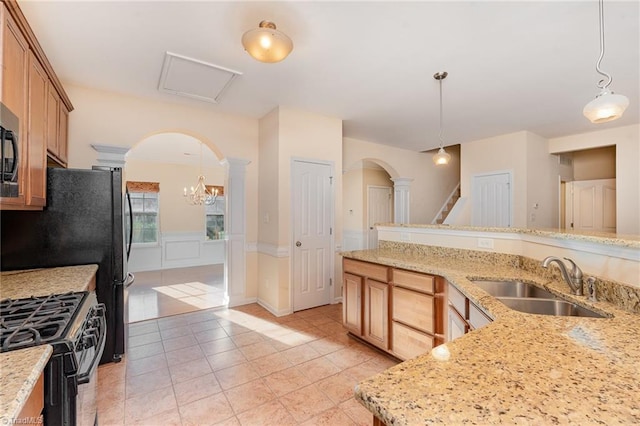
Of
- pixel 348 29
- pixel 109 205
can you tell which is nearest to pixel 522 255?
pixel 348 29

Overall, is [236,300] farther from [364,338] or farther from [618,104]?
[618,104]

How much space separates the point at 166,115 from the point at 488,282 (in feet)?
12.6

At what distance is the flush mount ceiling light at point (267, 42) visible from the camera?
6.15 feet

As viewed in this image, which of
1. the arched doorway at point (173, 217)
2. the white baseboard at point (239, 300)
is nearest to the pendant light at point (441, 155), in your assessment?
the white baseboard at point (239, 300)

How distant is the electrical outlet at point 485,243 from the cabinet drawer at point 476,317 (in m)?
0.97

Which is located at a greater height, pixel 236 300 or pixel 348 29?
pixel 348 29

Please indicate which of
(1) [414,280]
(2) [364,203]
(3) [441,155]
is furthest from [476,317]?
(2) [364,203]

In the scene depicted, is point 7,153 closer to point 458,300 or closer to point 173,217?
Result: point 458,300

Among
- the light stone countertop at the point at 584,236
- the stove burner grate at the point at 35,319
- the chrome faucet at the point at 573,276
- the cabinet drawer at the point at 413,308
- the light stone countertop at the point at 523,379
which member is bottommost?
the cabinet drawer at the point at 413,308

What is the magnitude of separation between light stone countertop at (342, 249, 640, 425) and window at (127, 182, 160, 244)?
713cm

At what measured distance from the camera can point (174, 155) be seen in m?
6.24

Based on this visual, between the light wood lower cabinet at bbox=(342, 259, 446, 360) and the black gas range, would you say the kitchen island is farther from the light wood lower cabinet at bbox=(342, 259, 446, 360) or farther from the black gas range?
the light wood lower cabinet at bbox=(342, 259, 446, 360)

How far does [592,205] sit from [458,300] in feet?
18.5

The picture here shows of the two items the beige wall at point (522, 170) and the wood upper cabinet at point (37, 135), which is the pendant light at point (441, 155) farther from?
the wood upper cabinet at point (37, 135)
